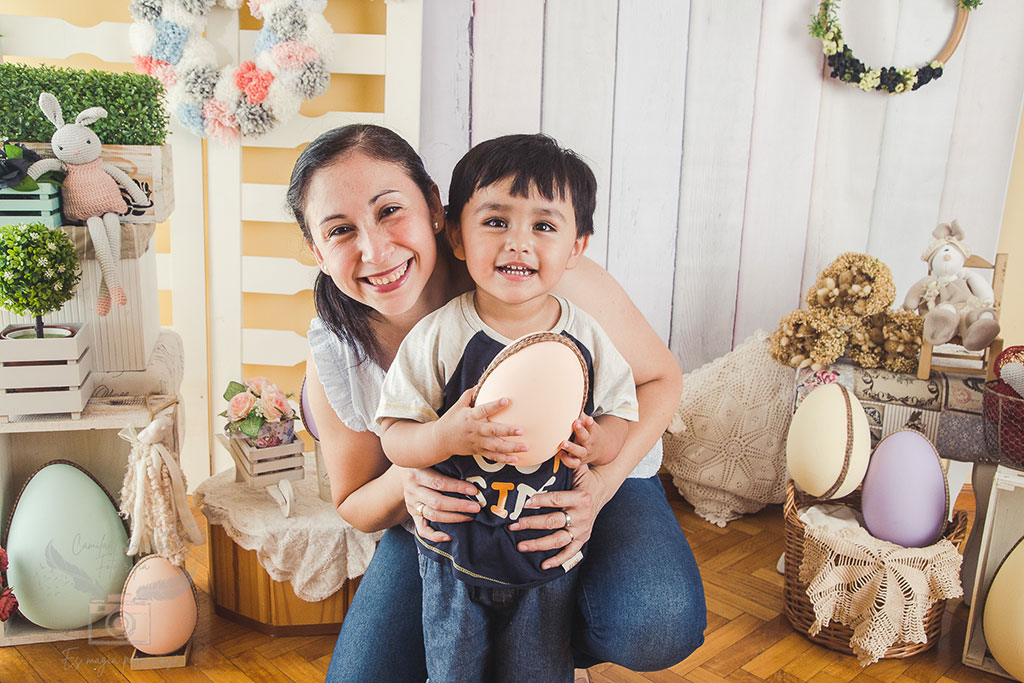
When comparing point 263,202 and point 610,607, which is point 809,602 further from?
point 263,202

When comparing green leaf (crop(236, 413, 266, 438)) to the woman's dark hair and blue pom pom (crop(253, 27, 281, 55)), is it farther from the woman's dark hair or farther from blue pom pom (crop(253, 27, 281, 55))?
blue pom pom (crop(253, 27, 281, 55))

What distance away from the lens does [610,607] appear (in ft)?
3.89

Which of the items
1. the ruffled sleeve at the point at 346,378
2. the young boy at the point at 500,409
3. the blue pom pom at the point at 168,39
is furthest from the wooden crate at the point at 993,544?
the blue pom pom at the point at 168,39

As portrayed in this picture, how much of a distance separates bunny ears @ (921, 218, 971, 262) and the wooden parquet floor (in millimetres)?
802

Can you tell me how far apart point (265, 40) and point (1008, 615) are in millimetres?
1967

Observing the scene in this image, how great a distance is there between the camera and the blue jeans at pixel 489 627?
3.74 ft

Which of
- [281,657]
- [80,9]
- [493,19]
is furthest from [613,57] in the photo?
[281,657]

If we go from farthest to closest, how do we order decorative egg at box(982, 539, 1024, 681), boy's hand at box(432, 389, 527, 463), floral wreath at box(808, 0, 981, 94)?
floral wreath at box(808, 0, 981, 94) < decorative egg at box(982, 539, 1024, 681) < boy's hand at box(432, 389, 527, 463)

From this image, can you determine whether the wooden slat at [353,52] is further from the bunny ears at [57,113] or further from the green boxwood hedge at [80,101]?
the bunny ears at [57,113]

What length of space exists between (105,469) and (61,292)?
0.41 metres

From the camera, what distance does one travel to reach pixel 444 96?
225 centimetres

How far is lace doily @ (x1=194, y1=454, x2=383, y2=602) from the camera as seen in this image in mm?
1710

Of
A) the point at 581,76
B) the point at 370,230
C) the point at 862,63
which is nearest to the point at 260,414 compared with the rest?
the point at 370,230

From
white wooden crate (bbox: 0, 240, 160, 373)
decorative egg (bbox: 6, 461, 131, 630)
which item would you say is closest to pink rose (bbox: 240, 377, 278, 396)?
white wooden crate (bbox: 0, 240, 160, 373)
